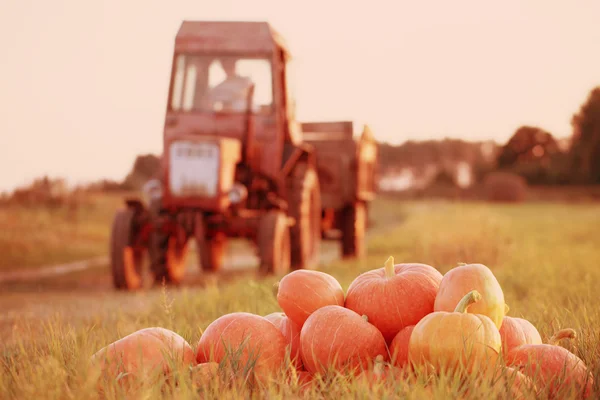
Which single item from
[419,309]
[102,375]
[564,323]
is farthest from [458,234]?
[102,375]

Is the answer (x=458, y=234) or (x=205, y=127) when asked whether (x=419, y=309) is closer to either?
(x=205, y=127)

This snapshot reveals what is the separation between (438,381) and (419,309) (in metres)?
0.59

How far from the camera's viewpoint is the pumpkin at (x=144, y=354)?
292 centimetres

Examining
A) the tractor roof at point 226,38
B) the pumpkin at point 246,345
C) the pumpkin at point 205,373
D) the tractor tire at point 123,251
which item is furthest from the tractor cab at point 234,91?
the pumpkin at point 205,373

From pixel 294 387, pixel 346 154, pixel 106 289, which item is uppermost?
pixel 346 154

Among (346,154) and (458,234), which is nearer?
(458,234)

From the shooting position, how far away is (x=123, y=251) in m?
8.80

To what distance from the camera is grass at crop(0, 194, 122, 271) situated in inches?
494

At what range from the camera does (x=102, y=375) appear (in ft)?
9.40

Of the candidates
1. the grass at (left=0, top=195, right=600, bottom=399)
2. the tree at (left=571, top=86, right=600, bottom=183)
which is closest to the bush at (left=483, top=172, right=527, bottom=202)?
the tree at (left=571, top=86, right=600, bottom=183)

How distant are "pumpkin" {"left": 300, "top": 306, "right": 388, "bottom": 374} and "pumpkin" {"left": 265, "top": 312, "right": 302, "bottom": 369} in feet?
0.28

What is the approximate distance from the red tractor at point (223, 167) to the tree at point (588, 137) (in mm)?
38529

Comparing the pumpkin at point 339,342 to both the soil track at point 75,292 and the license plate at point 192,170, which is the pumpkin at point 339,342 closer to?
the soil track at point 75,292

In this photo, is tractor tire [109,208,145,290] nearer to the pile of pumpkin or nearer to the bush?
the pile of pumpkin
